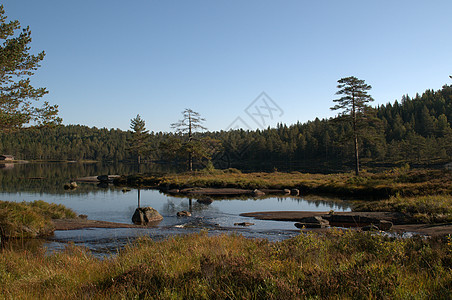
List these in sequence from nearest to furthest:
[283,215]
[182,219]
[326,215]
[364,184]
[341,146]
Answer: [326,215], [182,219], [283,215], [364,184], [341,146]

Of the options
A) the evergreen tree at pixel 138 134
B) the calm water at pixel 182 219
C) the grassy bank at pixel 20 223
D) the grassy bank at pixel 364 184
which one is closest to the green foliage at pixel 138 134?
the evergreen tree at pixel 138 134

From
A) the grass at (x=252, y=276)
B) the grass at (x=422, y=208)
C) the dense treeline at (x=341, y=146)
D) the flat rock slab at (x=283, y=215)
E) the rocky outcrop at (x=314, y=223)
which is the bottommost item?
the flat rock slab at (x=283, y=215)

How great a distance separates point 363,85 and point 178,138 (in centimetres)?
3327

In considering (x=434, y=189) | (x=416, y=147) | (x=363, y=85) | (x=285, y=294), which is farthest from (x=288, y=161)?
(x=285, y=294)

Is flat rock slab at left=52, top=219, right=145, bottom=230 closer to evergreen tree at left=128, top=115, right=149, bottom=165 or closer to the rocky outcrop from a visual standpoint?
the rocky outcrop

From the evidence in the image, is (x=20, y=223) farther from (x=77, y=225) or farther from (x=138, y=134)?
(x=138, y=134)

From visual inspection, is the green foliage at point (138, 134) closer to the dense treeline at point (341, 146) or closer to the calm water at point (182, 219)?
the dense treeline at point (341, 146)

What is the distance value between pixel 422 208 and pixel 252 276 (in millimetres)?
17755

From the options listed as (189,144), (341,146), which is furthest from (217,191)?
(341,146)

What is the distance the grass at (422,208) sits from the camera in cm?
1638

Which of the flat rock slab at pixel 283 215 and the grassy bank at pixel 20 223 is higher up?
the grassy bank at pixel 20 223

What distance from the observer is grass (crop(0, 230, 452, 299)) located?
462 centimetres

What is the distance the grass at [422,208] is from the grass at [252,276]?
10.5 metres

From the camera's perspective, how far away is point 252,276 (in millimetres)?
5133
